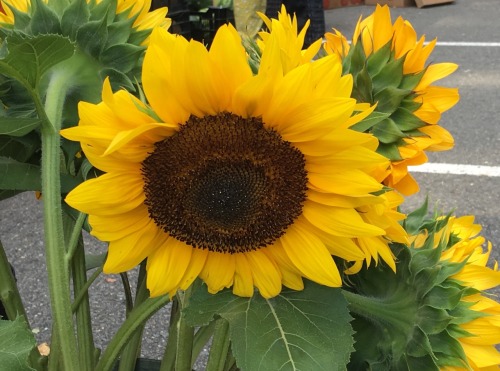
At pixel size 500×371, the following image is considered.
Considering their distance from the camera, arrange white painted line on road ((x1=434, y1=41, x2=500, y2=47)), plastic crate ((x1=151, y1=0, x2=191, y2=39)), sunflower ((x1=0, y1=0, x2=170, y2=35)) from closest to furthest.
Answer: sunflower ((x1=0, y1=0, x2=170, y2=35))
plastic crate ((x1=151, y1=0, x2=191, y2=39))
white painted line on road ((x1=434, y1=41, x2=500, y2=47))

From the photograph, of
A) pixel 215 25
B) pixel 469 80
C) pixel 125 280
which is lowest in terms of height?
A: pixel 469 80

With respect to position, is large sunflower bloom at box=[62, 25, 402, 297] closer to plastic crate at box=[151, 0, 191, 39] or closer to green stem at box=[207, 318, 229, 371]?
green stem at box=[207, 318, 229, 371]

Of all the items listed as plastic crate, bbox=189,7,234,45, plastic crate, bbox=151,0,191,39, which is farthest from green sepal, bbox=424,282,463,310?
plastic crate, bbox=189,7,234,45

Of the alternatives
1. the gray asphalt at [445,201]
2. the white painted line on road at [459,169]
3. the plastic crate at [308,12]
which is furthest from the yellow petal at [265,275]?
the plastic crate at [308,12]

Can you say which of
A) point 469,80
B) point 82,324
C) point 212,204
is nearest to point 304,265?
point 212,204

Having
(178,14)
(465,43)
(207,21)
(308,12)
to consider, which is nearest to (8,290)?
(178,14)

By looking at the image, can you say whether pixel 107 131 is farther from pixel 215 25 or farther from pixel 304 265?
pixel 215 25
